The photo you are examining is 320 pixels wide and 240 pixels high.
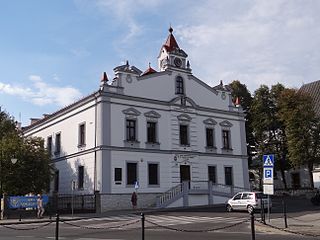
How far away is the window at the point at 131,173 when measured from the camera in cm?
3606

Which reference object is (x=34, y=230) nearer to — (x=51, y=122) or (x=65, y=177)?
(x=65, y=177)

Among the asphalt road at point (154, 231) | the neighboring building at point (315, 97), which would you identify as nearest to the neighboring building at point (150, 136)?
the asphalt road at point (154, 231)

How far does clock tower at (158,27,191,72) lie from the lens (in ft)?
135

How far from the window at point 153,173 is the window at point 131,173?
1.57m

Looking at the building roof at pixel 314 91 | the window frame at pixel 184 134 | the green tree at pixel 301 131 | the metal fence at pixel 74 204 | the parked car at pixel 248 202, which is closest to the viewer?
the parked car at pixel 248 202

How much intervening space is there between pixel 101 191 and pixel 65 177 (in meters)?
7.80

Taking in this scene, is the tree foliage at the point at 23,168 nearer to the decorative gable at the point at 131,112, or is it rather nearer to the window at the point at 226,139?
the decorative gable at the point at 131,112

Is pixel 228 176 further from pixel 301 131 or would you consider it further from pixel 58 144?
pixel 58 144

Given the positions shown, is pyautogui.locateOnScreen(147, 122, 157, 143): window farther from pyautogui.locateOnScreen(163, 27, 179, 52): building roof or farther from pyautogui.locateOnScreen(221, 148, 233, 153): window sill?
pyautogui.locateOnScreen(221, 148, 233, 153): window sill

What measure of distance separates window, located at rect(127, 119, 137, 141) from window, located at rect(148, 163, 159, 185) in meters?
2.89

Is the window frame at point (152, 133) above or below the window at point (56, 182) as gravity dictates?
above

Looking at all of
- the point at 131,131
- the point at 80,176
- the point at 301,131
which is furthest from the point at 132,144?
the point at 301,131

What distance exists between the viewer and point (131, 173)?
119 feet

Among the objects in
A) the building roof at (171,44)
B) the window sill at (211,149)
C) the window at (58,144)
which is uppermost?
the building roof at (171,44)
